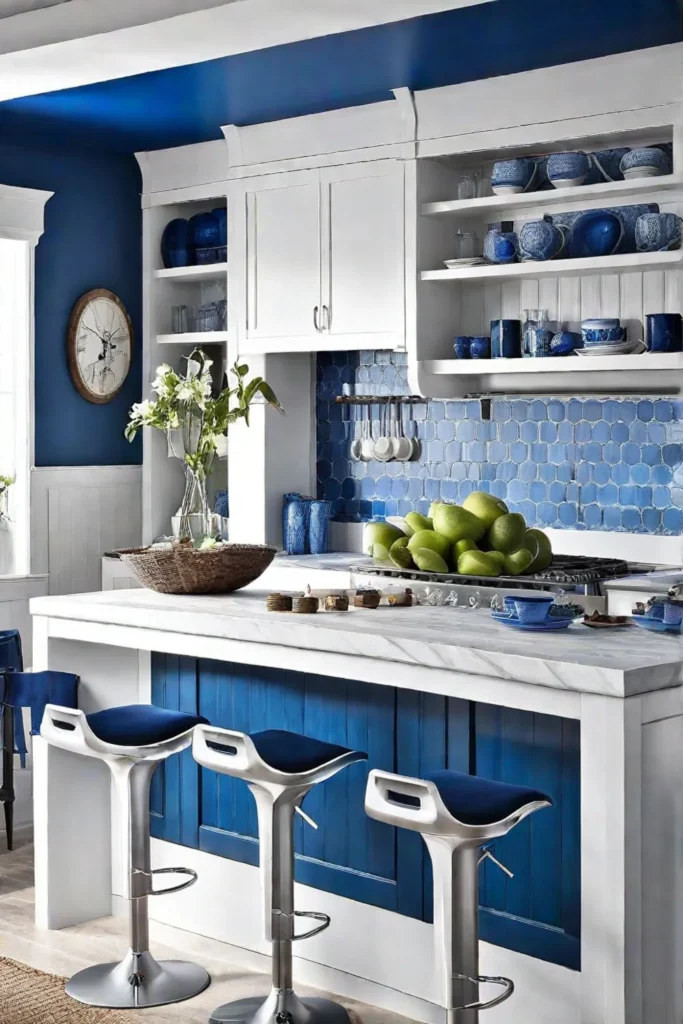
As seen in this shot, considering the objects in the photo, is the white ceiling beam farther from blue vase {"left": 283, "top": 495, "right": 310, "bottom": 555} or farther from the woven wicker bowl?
blue vase {"left": 283, "top": 495, "right": 310, "bottom": 555}

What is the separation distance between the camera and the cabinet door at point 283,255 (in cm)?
550

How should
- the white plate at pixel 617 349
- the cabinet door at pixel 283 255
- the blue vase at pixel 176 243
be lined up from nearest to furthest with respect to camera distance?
the white plate at pixel 617 349 → the cabinet door at pixel 283 255 → the blue vase at pixel 176 243

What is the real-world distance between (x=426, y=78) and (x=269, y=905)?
3.13m

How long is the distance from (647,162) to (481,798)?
8.99ft

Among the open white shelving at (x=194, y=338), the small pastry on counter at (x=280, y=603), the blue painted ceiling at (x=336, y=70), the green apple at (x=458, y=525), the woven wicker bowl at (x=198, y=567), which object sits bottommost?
the small pastry on counter at (x=280, y=603)

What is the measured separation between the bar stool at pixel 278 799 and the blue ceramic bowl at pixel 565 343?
222 cm

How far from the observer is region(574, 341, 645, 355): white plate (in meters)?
4.71

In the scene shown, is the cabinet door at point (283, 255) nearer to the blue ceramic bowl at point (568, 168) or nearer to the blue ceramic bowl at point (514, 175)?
the blue ceramic bowl at point (514, 175)

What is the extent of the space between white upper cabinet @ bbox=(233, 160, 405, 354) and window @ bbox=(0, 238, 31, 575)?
36.2 inches

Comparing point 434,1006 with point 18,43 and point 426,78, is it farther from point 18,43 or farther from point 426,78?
point 426,78

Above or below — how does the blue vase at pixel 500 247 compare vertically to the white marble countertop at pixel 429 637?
above

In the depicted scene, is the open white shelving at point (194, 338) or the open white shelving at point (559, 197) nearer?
the open white shelving at point (559, 197)

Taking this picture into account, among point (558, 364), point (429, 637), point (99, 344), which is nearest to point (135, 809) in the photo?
point (429, 637)

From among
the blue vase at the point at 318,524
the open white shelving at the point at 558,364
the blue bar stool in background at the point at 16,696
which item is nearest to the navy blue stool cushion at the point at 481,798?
the blue bar stool in background at the point at 16,696
